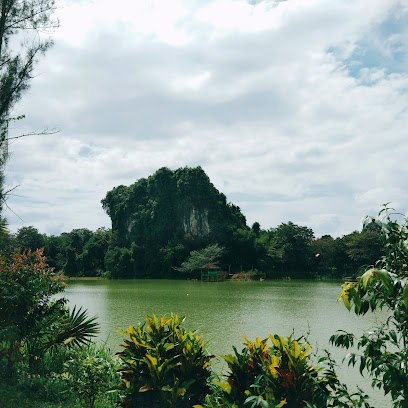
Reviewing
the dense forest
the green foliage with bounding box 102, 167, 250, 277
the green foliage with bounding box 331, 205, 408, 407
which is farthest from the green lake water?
the green foliage with bounding box 102, 167, 250, 277

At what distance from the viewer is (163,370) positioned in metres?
2.67

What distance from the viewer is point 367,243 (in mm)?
30094

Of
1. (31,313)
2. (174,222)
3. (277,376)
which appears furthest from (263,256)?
(277,376)

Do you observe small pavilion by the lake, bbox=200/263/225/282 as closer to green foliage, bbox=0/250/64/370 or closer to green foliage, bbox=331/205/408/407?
green foliage, bbox=0/250/64/370

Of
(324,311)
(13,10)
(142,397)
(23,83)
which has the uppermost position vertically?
(13,10)

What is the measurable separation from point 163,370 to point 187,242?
124ft

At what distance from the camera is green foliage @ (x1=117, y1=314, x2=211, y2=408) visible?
265 cm

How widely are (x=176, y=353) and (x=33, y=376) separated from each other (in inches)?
87.7

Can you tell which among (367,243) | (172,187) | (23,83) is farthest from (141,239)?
(23,83)

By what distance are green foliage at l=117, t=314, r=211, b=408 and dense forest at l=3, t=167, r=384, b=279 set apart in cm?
2975

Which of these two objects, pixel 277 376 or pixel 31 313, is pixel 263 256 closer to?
pixel 31 313

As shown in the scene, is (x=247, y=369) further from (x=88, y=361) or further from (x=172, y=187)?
(x=172, y=187)

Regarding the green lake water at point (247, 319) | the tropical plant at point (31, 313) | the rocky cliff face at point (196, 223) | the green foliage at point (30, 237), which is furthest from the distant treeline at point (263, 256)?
the tropical plant at point (31, 313)

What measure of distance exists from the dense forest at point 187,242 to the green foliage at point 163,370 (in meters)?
29.8
